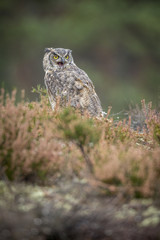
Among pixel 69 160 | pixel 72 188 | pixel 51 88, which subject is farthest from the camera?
pixel 51 88

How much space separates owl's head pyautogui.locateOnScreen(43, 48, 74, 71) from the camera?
233 inches

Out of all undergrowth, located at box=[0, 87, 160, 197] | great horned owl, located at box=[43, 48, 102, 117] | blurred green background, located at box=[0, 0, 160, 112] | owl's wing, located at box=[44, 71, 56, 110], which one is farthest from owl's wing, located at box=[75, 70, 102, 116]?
blurred green background, located at box=[0, 0, 160, 112]

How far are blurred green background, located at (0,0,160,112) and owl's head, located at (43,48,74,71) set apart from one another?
16.6m

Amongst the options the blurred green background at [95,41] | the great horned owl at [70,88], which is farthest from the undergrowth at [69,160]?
the blurred green background at [95,41]

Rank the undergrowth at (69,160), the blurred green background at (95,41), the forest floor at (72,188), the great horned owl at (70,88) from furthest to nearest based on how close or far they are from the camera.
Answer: the blurred green background at (95,41)
the great horned owl at (70,88)
the undergrowth at (69,160)
the forest floor at (72,188)

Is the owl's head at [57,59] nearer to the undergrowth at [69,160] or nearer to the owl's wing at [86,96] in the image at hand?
the owl's wing at [86,96]

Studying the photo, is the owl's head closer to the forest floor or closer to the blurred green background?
the forest floor

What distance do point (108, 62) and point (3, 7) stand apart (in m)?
10.5

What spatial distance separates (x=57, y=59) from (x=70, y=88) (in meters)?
0.79

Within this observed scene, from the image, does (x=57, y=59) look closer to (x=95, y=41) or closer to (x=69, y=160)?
(x=69, y=160)

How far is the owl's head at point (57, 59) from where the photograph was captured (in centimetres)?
592

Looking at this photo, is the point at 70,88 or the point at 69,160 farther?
the point at 70,88

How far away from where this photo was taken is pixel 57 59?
235 inches

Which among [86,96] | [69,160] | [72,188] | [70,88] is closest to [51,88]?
[70,88]
